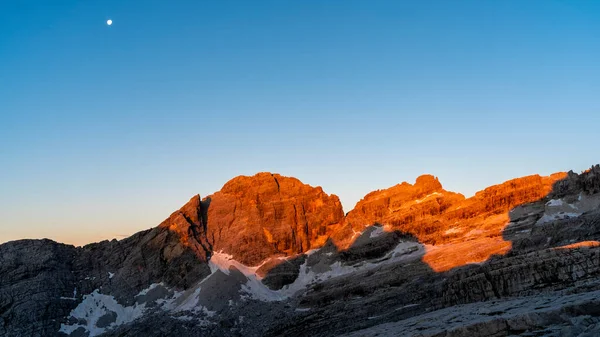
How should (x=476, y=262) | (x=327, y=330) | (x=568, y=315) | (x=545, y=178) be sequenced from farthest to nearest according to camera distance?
(x=545, y=178)
(x=476, y=262)
(x=327, y=330)
(x=568, y=315)

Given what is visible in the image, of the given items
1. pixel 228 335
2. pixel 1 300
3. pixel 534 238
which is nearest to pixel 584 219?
pixel 534 238

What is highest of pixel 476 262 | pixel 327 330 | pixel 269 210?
pixel 269 210

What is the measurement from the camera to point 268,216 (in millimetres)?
174500

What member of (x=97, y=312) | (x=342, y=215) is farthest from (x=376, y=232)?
(x=97, y=312)

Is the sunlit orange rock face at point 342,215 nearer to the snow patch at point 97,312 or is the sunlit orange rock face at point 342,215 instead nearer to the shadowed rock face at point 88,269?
the shadowed rock face at point 88,269

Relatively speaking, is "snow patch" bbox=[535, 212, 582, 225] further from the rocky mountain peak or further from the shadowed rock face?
the shadowed rock face

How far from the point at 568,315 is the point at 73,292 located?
13266cm

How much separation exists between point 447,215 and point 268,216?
6140 centimetres

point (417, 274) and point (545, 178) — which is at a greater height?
point (545, 178)

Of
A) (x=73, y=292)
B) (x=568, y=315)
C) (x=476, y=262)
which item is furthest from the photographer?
(x=73, y=292)

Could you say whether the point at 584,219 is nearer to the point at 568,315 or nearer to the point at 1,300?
the point at 568,315

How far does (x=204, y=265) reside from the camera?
148625 mm

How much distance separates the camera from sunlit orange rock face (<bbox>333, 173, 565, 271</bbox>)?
122 m

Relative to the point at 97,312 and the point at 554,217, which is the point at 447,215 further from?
the point at 97,312
